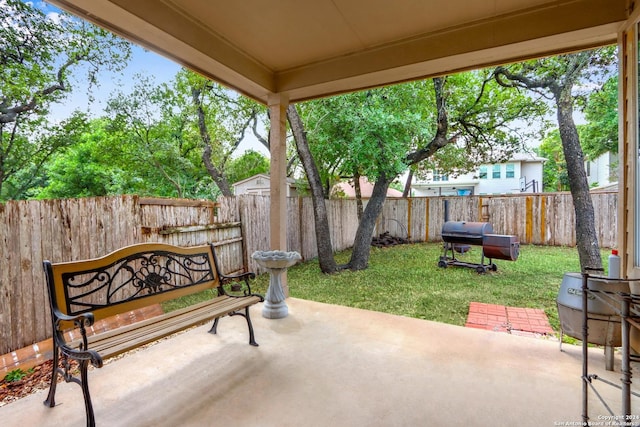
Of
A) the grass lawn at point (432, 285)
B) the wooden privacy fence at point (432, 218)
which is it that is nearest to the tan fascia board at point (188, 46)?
the wooden privacy fence at point (432, 218)

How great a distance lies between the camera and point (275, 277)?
3236 millimetres

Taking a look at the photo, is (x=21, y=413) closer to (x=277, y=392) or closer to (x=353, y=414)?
(x=277, y=392)

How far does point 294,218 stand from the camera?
6.39 meters

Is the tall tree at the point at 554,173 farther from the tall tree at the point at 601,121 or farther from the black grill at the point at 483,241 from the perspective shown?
the black grill at the point at 483,241

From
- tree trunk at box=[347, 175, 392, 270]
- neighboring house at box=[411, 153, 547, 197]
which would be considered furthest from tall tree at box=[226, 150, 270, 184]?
tree trunk at box=[347, 175, 392, 270]

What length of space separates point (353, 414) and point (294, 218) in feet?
16.0

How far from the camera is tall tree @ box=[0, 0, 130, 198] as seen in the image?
487cm

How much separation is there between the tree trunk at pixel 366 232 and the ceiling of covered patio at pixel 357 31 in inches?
137

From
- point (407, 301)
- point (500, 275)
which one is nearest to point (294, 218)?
point (407, 301)

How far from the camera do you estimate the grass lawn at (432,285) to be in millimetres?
4004

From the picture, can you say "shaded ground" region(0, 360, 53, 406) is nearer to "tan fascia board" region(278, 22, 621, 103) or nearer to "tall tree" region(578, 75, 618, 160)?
"tan fascia board" region(278, 22, 621, 103)

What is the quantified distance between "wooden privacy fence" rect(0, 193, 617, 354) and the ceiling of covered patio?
1809 millimetres

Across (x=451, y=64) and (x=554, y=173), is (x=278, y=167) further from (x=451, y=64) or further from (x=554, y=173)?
(x=554, y=173)

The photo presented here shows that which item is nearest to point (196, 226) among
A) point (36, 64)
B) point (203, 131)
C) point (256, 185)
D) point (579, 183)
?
point (36, 64)
